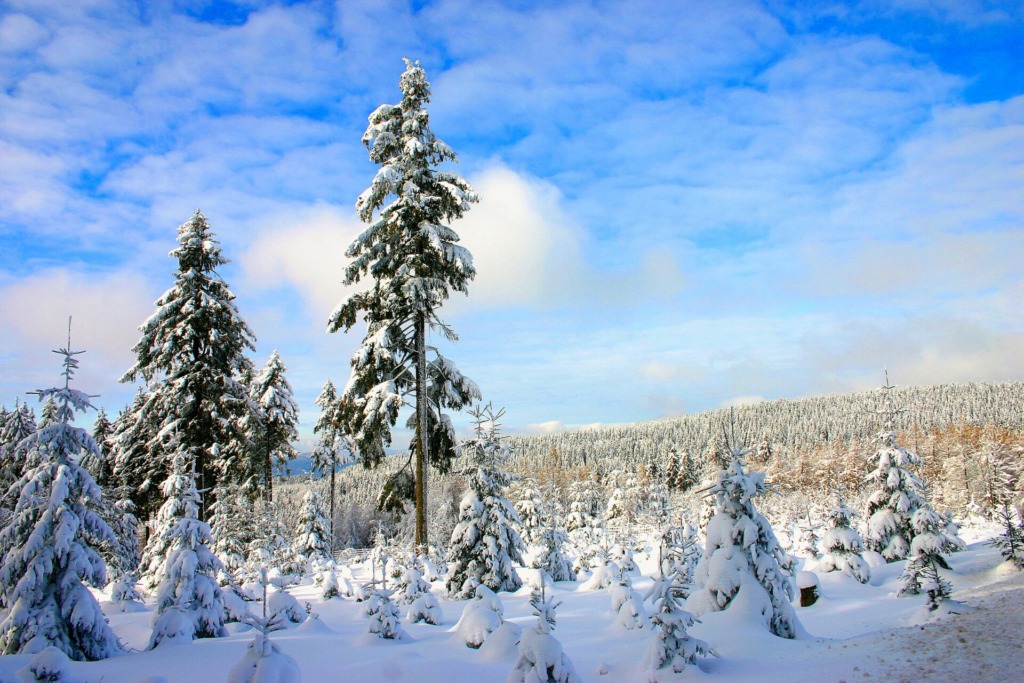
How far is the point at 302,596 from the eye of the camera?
21.4m

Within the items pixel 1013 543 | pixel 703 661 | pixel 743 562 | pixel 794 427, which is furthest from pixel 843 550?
pixel 794 427

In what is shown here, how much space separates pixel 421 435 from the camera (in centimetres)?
1556

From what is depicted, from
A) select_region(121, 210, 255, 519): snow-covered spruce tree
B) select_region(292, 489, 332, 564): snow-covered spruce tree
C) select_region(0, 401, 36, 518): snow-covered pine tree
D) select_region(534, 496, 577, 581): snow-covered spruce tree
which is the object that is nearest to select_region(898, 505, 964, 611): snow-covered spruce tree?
select_region(534, 496, 577, 581): snow-covered spruce tree

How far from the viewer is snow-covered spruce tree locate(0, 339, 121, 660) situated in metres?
9.92

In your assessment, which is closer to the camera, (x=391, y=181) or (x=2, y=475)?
(x=391, y=181)

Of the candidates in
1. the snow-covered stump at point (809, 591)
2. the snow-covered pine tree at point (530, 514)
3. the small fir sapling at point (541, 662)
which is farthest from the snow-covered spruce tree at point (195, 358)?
the snow-covered stump at point (809, 591)

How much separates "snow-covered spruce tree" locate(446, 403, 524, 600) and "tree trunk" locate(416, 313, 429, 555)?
242cm

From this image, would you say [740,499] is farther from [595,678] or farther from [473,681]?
[473,681]

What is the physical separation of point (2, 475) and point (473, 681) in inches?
984

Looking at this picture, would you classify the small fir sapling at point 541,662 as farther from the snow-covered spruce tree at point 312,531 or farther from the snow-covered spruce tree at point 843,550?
the snow-covered spruce tree at point 312,531

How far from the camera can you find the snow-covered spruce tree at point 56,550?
992cm

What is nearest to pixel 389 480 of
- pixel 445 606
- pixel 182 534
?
pixel 445 606

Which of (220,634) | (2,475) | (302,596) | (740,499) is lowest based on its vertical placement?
(302,596)

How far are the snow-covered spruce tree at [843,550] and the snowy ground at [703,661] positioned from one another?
7.26 metres
